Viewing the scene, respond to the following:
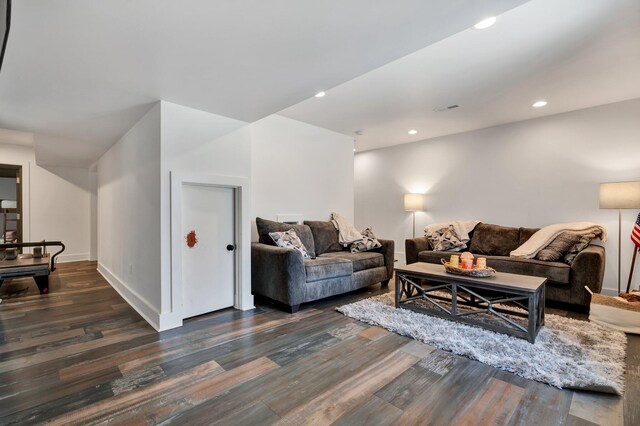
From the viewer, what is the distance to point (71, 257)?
22.6 ft

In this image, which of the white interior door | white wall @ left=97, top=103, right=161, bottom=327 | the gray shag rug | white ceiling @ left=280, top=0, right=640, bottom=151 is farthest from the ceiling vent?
white wall @ left=97, top=103, right=161, bottom=327

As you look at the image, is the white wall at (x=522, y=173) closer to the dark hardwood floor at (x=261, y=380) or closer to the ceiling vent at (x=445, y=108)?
the ceiling vent at (x=445, y=108)

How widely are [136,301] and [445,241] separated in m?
4.40

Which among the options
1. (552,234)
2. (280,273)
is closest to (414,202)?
(552,234)

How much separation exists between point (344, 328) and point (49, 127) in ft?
14.3

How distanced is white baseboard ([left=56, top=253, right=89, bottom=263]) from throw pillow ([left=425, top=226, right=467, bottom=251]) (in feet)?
25.3

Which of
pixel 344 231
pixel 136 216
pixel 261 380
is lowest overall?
pixel 261 380

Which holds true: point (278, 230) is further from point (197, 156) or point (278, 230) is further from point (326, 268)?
point (197, 156)

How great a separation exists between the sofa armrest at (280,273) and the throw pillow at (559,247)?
3075 mm

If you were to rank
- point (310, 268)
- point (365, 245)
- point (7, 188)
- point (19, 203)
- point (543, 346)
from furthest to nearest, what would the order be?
1. point (7, 188)
2. point (19, 203)
3. point (365, 245)
4. point (310, 268)
5. point (543, 346)

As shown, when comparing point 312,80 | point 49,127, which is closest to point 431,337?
point 312,80

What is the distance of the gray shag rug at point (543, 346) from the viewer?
6.63 feet

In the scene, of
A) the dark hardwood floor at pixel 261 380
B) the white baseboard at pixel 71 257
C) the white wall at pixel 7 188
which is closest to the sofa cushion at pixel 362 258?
the dark hardwood floor at pixel 261 380

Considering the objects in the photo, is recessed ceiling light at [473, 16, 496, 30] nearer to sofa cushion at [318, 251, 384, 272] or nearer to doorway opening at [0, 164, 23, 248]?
sofa cushion at [318, 251, 384, 272]
